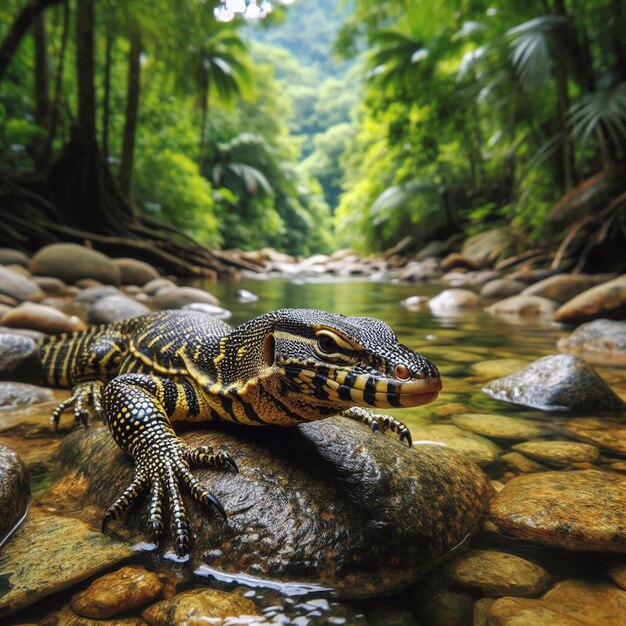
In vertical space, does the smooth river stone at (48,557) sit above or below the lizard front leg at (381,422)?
below

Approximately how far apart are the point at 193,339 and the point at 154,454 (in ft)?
2.94

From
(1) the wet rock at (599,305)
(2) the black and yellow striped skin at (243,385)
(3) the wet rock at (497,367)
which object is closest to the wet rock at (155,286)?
(3) the wet rock at (497,367)

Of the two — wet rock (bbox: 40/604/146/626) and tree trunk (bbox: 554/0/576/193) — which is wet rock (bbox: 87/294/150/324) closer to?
wet rock (bbox: 40/604/146/626)

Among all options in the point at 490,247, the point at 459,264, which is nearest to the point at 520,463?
the point at 490,247

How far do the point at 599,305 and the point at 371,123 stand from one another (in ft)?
97.4

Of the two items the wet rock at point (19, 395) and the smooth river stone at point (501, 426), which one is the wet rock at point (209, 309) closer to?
the wet rock at point (19, 395)

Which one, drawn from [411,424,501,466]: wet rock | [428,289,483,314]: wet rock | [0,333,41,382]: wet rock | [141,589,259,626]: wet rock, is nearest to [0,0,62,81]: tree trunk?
[0,333,41,382]: wet rock

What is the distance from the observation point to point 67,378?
4.49 meters

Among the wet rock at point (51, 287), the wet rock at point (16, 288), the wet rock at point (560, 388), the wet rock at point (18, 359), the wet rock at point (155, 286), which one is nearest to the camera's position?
the wet rock at point (560, 388)

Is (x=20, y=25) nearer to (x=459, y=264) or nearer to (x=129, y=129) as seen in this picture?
(x=129, y=129)

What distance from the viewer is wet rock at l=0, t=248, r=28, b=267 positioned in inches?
468

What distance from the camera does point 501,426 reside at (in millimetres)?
3596

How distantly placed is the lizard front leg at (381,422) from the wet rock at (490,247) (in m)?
18.2

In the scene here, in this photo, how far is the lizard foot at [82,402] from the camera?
11.2 ft
